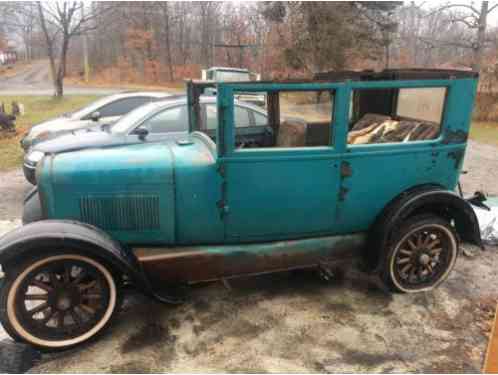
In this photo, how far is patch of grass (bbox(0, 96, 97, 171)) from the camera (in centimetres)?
869

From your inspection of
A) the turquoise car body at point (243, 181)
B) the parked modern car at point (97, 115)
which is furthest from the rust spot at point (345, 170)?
the parked modern car at point (97, 115)

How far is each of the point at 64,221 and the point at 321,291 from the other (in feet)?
7.28

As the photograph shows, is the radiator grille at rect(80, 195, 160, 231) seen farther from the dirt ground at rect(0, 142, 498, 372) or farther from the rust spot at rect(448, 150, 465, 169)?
the rust spot at rect(448, 150, 465, 169)

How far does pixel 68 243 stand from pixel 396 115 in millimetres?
3185

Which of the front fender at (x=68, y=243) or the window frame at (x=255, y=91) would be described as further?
the window frame at (x=255, y=91)

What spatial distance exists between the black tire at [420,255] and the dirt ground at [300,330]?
14cm

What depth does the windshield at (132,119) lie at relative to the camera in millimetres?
5989

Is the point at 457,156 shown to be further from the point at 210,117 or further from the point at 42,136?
the point at 42,136

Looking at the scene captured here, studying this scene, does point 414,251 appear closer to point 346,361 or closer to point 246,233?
point 346,361

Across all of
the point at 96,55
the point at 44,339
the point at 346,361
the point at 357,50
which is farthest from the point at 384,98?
the point at 96,55

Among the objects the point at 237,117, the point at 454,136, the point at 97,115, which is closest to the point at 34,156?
the point at 97,115

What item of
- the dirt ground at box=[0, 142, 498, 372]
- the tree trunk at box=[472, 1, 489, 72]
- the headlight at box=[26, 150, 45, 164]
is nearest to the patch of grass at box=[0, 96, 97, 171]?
the headlight at box=[26, 150, 45, 164]

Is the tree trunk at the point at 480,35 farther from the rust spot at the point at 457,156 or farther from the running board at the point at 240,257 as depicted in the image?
the running board at the point at 240,257

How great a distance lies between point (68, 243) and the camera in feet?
8.68
